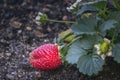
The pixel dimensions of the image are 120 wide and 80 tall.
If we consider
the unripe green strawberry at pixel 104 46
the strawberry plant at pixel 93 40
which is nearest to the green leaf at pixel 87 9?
the strawberry plant at pixel 93 40

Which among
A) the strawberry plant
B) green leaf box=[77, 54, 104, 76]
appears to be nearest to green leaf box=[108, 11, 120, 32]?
the strawberry plant

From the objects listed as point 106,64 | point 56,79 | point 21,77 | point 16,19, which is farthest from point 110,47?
point 16,19

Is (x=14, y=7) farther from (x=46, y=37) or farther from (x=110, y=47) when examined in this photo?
(x=110, y=47)

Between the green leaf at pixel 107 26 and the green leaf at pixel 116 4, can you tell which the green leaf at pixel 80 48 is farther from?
the green leaf at pixel 116 4

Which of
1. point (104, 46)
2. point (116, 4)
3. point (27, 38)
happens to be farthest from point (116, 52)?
point (27, 38)

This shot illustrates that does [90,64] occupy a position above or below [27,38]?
above

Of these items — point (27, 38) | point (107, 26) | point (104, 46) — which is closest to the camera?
point (107, 26)

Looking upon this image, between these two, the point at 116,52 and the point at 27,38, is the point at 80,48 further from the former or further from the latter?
the point at 27,38
